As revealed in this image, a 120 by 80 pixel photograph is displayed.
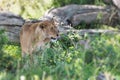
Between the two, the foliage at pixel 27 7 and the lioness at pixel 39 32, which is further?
the foliage at pixel 27 7

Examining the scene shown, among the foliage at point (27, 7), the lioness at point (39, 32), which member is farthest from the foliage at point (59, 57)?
the lioness at point (39, 32)

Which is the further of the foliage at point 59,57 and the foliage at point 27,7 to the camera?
the foliage at point 27,7

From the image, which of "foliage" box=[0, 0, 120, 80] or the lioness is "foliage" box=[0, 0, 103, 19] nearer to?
"foliage" box=[0, 0, 120, 80]

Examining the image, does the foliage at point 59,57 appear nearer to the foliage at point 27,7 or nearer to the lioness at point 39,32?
the foliage at point 27,7

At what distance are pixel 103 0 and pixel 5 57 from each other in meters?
7.05

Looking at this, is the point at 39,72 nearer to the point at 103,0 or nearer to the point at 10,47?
the point at 10,47

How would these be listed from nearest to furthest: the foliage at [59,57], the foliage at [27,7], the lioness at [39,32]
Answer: the foliage at [59,57] → the lioness at [39,32] → the foliage at [27,7]

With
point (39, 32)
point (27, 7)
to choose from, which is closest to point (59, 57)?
point (39, 32)

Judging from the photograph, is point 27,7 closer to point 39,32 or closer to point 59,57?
point 39,32

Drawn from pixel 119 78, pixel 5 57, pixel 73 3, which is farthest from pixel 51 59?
pixel 73 3

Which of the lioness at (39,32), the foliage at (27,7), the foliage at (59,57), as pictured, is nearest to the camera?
the foliage at (59,57)

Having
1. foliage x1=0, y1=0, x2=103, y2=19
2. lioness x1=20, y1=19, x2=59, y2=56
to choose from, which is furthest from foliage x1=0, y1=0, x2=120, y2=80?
lioness x1=20, y1=19, x2=59, y2=56

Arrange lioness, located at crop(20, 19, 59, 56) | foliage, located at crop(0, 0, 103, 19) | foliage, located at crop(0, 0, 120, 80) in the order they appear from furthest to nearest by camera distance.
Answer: foliage, located at crop(0, 0, 103, 19)
lioness, located at crop(20, 19, 59, 56)
foliage, located at crop(0, 0, 120, 80)

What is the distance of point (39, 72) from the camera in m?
4.58
